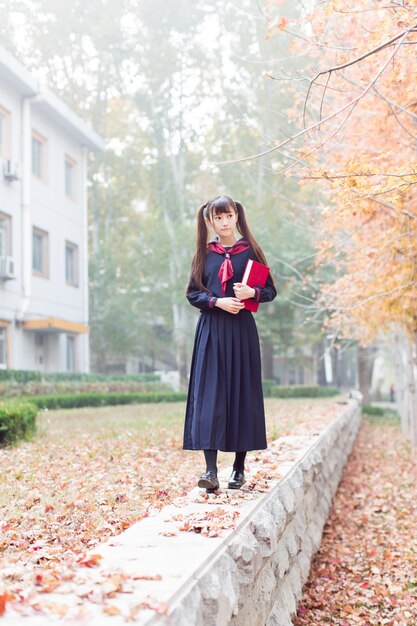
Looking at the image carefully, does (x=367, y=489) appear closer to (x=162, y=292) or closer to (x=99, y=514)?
(x=99, y=514)

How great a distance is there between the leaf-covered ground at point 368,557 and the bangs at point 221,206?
9.17ft

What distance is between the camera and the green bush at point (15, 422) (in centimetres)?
935

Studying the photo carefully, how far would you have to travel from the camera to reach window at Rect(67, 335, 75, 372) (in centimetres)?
2276

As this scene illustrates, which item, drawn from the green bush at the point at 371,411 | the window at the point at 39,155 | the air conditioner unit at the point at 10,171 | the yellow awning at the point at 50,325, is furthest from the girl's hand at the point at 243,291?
the green bush at the point at 371,411

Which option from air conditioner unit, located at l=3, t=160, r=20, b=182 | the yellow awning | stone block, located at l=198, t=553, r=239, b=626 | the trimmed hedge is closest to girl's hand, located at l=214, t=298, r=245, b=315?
stone block, located at l=198, t=553, r=239, b=626

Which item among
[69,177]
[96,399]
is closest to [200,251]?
[96,399]

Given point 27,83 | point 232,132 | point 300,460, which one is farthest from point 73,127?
point 300,460

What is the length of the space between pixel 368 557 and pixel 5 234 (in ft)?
46.0

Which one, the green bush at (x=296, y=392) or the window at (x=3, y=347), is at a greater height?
the window at (x=3, y=347)

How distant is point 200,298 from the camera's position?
499 cm

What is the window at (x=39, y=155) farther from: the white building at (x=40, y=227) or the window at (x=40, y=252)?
the window at (x=40, y=252)

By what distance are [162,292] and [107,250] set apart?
283 cm

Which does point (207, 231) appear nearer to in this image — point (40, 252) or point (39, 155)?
A: point (40, 252)

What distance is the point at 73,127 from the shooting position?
2194 cm
